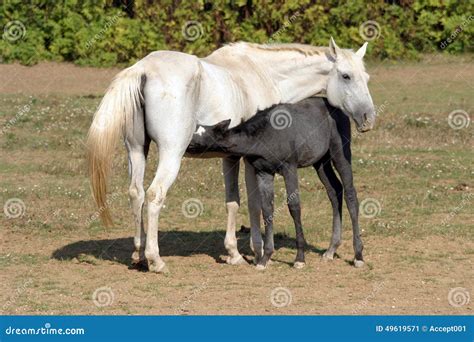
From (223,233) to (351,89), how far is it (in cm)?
254

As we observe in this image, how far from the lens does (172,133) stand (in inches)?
374

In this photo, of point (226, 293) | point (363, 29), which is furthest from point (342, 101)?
point (363, 29)

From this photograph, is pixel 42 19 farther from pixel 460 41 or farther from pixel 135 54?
pixel 460 41

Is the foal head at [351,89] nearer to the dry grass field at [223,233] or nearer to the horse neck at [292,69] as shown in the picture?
the horse neck at [292,69]

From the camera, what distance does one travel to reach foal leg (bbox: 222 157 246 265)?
34.3 ft

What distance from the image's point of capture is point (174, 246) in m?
11.3

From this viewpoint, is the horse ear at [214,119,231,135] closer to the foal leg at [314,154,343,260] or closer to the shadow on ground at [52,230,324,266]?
the foal leg at [314,154,343,260]

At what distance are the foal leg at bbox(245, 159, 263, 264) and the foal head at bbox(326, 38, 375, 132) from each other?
41.3 inches

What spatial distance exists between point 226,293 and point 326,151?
1.89 meters

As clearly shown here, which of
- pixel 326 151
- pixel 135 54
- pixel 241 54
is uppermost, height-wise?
pixel 241 54

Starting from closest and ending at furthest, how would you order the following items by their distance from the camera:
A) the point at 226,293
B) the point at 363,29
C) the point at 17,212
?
1. the point at 226,293
2. the point at 17,212
3. the point at 363,29

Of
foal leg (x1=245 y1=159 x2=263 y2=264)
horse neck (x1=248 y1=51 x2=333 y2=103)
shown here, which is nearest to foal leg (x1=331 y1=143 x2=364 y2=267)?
horse neck (x1=248 y1=51 x2=333 y2=103)

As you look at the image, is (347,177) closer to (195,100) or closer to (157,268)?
(195,100)

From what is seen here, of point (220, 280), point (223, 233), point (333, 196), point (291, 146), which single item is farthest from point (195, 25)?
point (220, 280)
